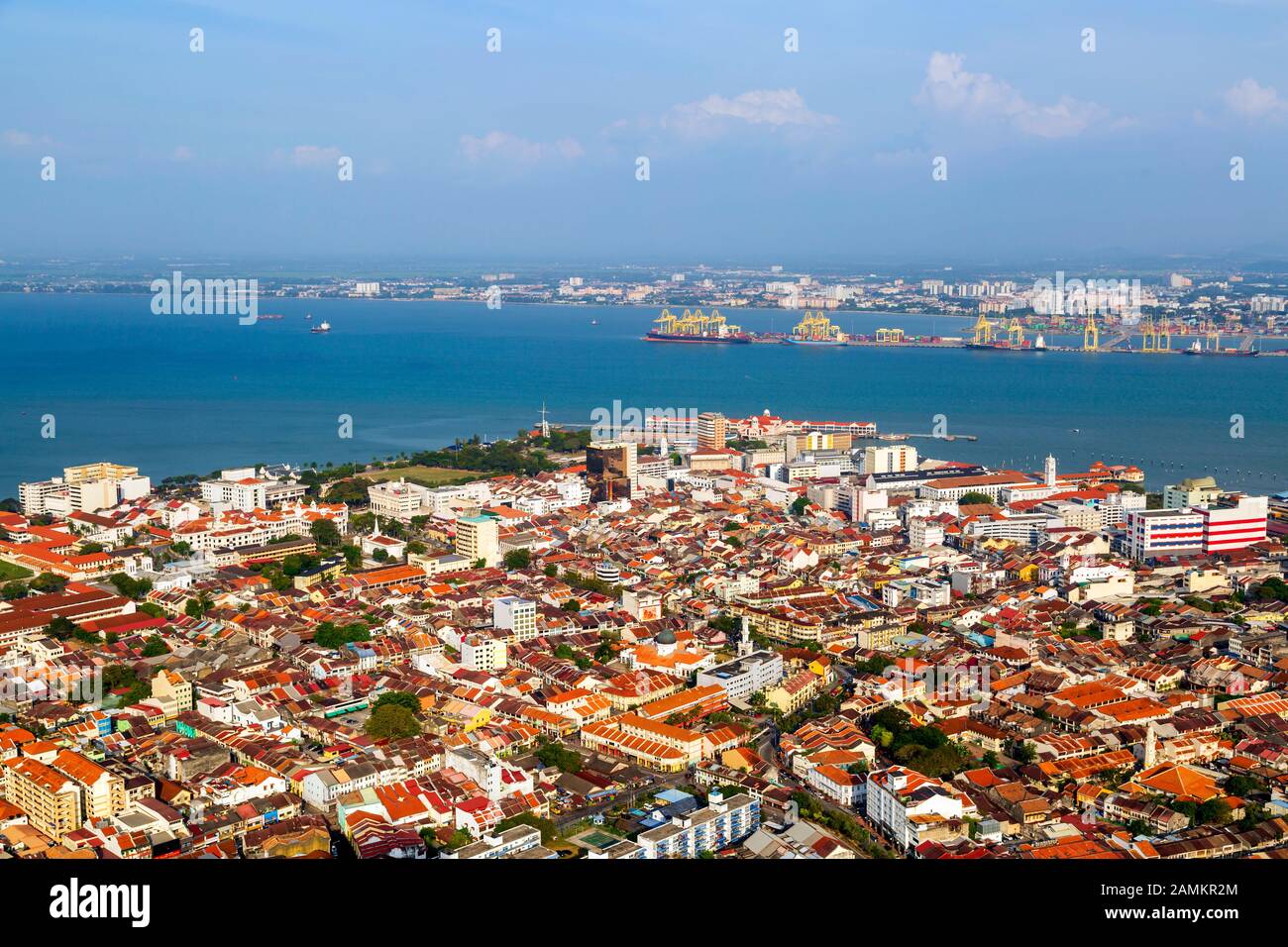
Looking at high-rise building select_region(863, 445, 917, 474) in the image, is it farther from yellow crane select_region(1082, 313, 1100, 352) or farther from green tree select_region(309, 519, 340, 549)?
yellow crane select_region(1082, 313, 1100, 352)

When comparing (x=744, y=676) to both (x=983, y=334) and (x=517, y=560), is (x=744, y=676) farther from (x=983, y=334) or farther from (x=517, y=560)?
(x=983, y=334)

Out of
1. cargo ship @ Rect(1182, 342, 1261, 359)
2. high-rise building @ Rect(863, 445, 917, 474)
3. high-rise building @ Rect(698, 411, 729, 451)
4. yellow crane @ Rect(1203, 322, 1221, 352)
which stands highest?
yellow crane @ Rect(1203, 322, 1221, 352)

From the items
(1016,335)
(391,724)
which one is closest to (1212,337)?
(1016,335)

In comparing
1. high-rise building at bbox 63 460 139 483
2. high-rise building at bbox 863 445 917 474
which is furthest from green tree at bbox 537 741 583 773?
high-rise building at bbox 863 445 917 474

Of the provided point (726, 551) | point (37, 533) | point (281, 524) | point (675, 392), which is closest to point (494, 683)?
point (726, 551)

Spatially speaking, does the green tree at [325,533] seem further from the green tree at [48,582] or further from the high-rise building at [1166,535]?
the high-rise building at [1166,535]

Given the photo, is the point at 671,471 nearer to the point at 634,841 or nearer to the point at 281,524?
the point at 281,524

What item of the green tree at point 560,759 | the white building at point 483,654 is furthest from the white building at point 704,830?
the white building at point 483,654

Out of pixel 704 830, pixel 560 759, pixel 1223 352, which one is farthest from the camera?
pixel 1223 352
